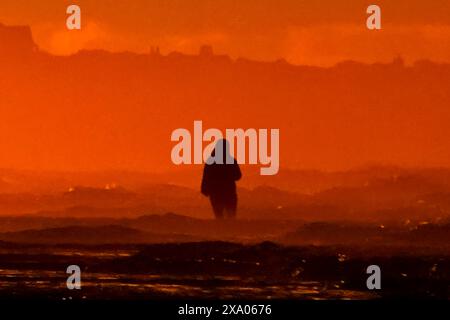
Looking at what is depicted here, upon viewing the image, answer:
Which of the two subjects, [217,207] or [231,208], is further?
[231,208]

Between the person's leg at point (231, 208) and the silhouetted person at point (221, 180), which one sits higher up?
the silhouetted person at point (221, 180)

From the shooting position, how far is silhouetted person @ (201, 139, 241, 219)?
39.1 feet

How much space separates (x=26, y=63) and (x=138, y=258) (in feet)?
7.97

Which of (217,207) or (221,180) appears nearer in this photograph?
(217,207)

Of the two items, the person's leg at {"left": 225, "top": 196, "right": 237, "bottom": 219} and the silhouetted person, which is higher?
the silhouetted person

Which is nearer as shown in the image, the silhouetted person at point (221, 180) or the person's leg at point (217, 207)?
the person's leg at point (217, 207)

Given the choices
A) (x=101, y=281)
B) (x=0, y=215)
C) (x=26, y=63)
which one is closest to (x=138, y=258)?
(x=101, y=281)

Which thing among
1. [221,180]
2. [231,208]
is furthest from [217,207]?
[221,180]

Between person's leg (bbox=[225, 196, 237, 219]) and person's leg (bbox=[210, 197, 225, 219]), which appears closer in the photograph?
person's leg (bbox=[210, 197, 225, 219])

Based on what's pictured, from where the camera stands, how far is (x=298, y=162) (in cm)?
1209

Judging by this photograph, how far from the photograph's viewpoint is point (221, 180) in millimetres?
12055

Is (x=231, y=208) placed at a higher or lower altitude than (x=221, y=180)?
lower

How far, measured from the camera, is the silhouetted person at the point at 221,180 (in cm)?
1192

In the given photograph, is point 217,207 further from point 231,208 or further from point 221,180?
point 221,180
